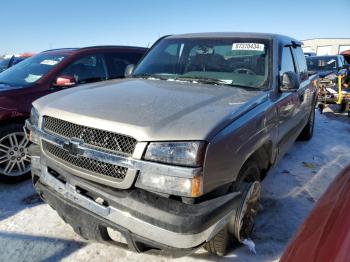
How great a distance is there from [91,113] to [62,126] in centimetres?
34

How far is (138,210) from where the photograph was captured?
2012 millimetres

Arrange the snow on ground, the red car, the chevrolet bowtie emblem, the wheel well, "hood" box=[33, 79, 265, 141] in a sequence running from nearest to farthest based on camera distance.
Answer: the red car
"hood" box=[33, 79, 265, 141]
the chevrolet bowtie emblem
the snow on ground
the wheel well

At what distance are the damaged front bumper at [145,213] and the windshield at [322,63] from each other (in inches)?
512

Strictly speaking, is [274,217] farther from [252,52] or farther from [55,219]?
[55,219]

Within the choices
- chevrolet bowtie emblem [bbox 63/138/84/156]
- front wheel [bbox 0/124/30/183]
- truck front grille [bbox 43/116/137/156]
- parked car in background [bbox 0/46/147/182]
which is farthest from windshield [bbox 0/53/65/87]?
chevrolet bowtie emblem [bbox 63/138/84/156]

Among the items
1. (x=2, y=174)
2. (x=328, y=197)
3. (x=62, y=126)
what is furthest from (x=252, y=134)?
(x=2, y=174)

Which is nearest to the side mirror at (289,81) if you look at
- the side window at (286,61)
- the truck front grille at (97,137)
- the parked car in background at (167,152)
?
the parked car in background at (167,152)

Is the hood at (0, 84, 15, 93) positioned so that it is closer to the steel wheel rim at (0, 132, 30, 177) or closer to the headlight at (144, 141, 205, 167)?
the steel wheel rim at (0, 132, 30, 177)

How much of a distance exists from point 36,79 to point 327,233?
13.6 feet

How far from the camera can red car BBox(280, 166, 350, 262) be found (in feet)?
3.86

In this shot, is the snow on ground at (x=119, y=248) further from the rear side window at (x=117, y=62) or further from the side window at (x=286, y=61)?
the rear side window at (x=117, y=62)

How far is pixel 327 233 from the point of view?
1296 mm

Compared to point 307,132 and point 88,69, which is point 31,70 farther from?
point 307,132

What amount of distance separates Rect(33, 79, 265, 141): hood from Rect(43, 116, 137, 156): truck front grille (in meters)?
0.05
